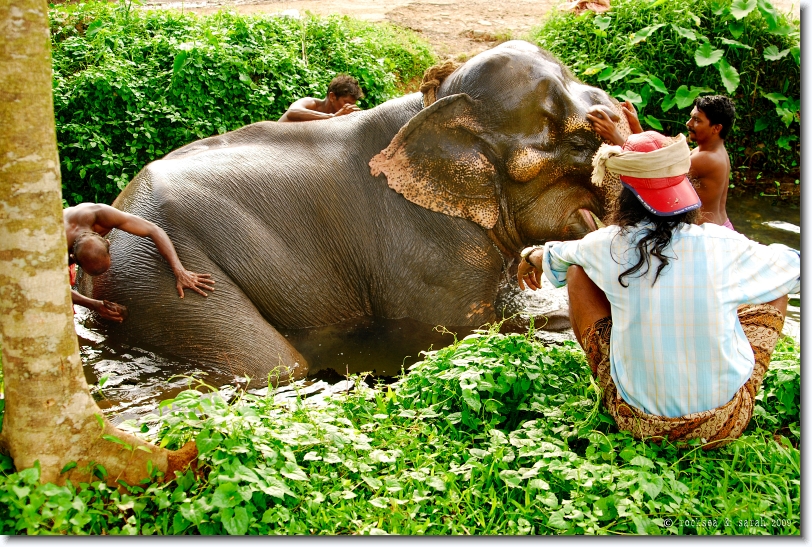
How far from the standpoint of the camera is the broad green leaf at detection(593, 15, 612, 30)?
352 inches

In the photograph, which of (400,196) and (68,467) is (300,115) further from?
(68,467)

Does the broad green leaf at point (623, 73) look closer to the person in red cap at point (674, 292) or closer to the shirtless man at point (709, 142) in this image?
the shirtless man at point (709, 142)

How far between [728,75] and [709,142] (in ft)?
11.4

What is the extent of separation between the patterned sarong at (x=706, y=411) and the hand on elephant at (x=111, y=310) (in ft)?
7.94

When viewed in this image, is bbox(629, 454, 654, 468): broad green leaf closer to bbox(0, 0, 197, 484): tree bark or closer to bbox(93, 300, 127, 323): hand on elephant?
bbox(0, 0, 197, 484): tree bark

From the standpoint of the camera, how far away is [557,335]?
5.25 meters

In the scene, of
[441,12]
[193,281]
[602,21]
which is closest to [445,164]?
[193,281]

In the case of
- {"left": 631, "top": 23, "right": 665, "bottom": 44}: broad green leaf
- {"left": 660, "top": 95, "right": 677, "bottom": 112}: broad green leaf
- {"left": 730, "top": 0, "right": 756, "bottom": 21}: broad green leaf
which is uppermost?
{"left": 730, "top": 0, "right": 756, "bottom": 21}: broad green leaf

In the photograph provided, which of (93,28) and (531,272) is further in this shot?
(93,28)

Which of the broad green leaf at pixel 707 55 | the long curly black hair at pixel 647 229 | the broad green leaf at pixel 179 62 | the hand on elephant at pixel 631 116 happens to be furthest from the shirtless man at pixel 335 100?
the long curly black hair at pixel 647 229

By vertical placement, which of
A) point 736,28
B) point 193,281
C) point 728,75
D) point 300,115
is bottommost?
point 193,281

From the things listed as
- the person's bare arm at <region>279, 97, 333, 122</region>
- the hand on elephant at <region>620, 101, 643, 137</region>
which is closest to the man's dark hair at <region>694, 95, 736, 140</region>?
the hand on elephant at <region>620, 101, 643, 137</region>

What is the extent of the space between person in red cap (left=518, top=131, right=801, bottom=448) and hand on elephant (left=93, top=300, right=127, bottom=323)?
2.43 metres

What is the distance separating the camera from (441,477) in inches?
123
